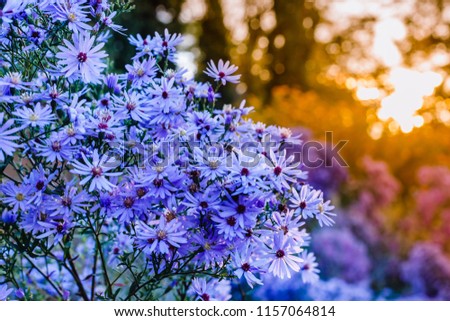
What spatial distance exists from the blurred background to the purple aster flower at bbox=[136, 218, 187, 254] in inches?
34.2

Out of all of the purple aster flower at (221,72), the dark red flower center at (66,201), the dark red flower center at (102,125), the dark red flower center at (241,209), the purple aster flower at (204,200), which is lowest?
the dark red flower center at (241,209)

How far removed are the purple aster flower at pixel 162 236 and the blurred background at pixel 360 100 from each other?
2.85ft

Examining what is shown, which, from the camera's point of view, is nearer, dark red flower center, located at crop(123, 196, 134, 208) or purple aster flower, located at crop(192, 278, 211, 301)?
dark red flower center, located at crop(123, 196, 134, 208)

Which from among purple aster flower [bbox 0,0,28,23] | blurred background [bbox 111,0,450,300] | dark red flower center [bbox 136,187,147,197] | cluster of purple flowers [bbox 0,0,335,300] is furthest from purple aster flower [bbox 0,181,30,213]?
blurred background [bbox 111,0,450,300]

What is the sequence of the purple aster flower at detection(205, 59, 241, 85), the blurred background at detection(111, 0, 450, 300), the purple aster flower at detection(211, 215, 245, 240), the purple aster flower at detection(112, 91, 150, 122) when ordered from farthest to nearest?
the blurred background at detection(111, 0, 450, 300), the purple aster flower at detection(205, 59, 241, 85), the purple aster flower at detection(112, 91, 150, 122), the purple aster flower at detection(211, 215, 245, 240)

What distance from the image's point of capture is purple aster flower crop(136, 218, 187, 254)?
3.27ft

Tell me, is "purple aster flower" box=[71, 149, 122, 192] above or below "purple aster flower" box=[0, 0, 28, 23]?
below

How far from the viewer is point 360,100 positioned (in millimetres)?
7297

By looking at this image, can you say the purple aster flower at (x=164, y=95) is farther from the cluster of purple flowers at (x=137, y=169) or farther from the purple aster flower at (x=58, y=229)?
the purple aster flower at (x=58, y=229)

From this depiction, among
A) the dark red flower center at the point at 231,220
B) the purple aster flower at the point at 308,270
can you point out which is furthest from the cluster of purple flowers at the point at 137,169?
the purple aster flower at the point at 308,270

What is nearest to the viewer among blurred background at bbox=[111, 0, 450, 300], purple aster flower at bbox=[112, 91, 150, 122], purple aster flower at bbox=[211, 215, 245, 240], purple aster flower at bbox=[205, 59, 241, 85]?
purple aster flower at bbox=[211, 215, 245, 240]

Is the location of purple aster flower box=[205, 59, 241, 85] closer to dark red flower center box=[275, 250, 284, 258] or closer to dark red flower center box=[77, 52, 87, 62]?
dark red flower center box=[77, 52, 87, 62]

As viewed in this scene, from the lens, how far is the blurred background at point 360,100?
3090mm
